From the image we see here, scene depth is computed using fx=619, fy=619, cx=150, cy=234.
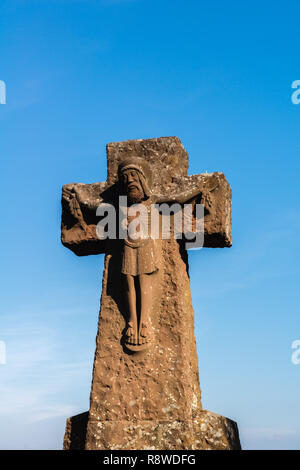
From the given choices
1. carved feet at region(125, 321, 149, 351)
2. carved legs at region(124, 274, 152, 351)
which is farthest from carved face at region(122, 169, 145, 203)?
carved feet at region(125, 321, 149, 351)

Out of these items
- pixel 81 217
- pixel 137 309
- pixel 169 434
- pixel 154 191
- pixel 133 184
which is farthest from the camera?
pixel 81 217

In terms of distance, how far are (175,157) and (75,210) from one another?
1.41 metres

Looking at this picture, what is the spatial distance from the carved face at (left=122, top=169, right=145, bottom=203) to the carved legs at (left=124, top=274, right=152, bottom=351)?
3.16 feet

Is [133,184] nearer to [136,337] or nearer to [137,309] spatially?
[137,309]

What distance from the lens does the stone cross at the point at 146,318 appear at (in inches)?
260

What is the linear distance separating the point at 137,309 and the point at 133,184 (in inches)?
57.3

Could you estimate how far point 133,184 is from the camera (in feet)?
23.8

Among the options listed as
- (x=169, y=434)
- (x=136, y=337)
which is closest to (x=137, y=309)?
(x=136, y=337)

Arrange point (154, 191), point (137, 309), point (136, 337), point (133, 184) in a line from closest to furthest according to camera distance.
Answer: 1. point (136, 337)
2. point (137, 309)
3. point (133, 184)
4. point (154, 191)

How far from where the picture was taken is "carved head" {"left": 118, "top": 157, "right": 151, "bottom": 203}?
7254 millimetres

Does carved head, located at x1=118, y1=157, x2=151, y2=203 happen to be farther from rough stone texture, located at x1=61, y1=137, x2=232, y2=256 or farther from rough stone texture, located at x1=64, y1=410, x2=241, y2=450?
rough stone texture, located at x1=64, y1=410, x2=241, y2=450

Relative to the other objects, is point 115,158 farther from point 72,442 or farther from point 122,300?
point 72,442

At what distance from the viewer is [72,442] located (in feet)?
23.4
